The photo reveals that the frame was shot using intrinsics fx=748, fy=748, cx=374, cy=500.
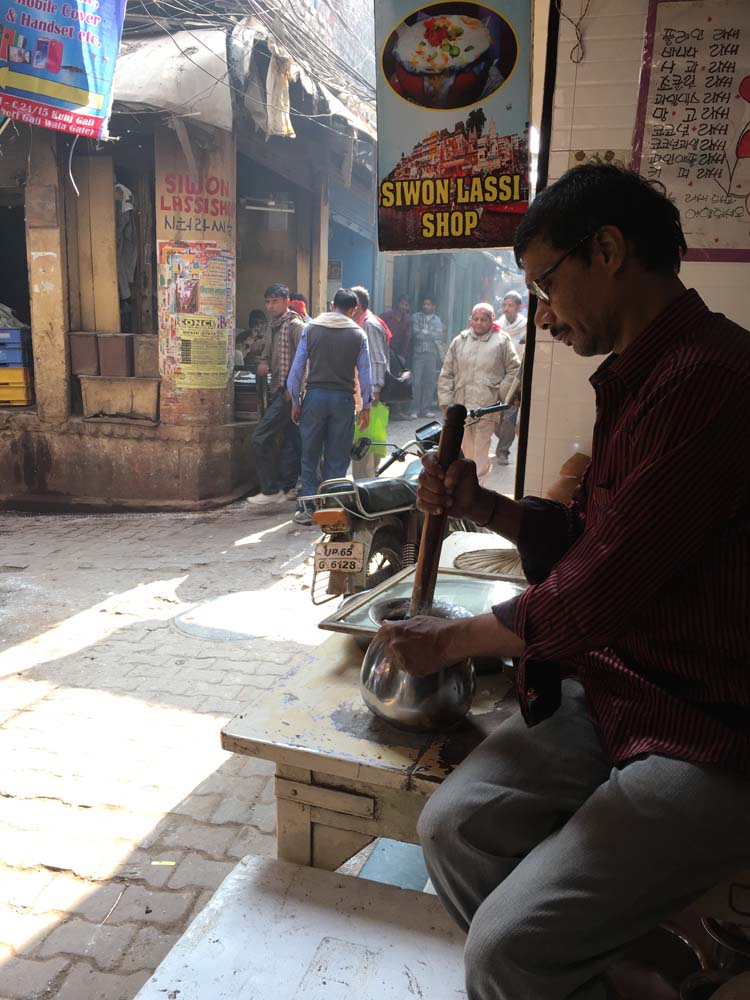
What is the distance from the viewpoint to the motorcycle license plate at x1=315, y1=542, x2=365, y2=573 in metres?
3.74

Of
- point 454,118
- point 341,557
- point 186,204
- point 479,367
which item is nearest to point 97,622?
point 341,557

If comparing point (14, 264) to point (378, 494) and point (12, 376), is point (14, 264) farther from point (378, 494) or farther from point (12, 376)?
point (378, 494)

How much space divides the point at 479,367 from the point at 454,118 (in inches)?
168

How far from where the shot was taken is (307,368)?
7082 mm

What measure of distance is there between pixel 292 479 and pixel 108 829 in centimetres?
540

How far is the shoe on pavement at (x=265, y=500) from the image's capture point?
7.55 meters

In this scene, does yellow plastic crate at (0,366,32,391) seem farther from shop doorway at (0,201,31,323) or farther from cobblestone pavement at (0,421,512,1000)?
cobblestone pavement at (0,421,512,1000)

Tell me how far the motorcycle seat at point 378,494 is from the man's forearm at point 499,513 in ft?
6.80

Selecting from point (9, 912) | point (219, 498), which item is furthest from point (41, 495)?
point (9, 912)

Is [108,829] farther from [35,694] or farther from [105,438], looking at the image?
[105,438]

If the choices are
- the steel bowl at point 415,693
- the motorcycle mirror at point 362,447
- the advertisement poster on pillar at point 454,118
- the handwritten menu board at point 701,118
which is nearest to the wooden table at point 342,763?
the steel bowl at point 415,693

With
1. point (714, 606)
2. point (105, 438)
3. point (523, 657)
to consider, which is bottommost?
point (105, 438)

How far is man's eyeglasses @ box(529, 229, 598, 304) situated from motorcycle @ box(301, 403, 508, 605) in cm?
195

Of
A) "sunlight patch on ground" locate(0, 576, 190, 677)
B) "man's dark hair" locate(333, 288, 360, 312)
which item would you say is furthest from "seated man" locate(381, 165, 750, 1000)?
"man's dark hair" locate(333, 288, 360, 312)
